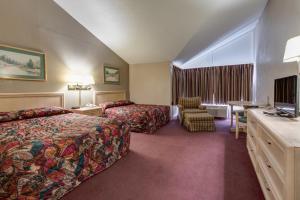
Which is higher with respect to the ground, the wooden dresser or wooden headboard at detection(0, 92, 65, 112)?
wooden headboard at detection(0, 92, 65, 112)

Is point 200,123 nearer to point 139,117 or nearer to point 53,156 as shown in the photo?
point 139,117

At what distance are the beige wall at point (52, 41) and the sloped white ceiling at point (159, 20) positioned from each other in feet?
1.02

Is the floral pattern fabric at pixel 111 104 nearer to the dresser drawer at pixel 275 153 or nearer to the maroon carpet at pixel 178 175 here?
the maroon carpet at pixel 178 175

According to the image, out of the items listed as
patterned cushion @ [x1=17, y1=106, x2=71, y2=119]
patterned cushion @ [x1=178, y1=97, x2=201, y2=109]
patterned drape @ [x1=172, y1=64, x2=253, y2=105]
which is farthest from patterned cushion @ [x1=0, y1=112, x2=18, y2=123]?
patterned drape @ [x1=172, y1=64, x2=253, y2=105]

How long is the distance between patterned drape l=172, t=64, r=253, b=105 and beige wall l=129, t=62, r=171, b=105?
1.12 feet

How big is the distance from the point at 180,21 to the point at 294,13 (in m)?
1.88

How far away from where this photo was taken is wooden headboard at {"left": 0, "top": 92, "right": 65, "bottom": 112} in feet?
9.31

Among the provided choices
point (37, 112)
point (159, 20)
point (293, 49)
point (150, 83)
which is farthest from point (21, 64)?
point (293, 49)

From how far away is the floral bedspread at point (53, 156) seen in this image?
1405 mm

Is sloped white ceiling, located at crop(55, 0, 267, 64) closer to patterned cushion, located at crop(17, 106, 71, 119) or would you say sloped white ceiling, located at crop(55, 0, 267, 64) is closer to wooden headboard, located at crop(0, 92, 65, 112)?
wooden headboard, located at crop(0, 92, 65, 112)

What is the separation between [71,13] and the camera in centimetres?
384

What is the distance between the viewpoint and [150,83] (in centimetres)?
565

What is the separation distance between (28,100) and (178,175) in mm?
3023

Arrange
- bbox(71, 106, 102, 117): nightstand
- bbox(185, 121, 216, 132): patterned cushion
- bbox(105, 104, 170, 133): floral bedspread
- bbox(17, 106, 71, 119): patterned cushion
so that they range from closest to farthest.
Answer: bbox(17, 106, 71, 119): patterned cushion, bbox(71, 106, 102, 117): nightstand, bbox(105, 104, 170, 133): floral bedspread, bbox(185, 121, 216, 132): patterned cushion
